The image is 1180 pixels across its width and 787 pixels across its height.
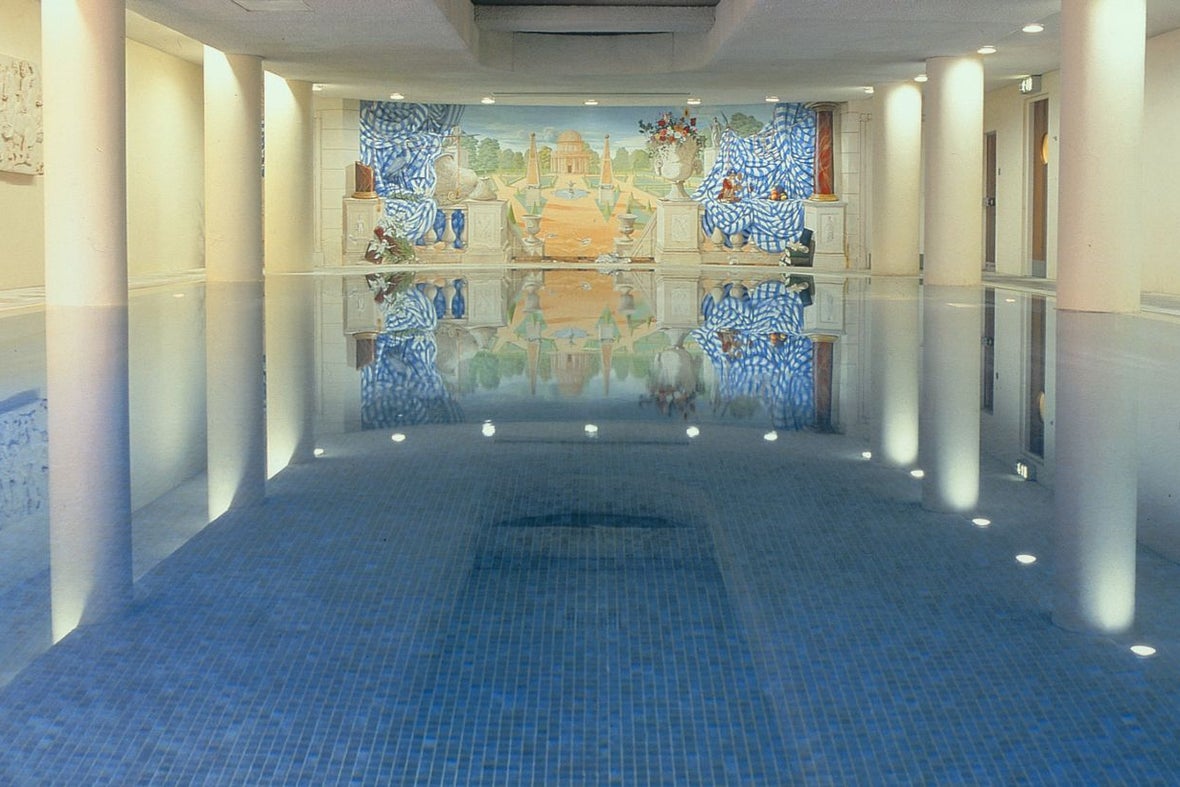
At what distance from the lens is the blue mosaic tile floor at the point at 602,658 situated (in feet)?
9.08

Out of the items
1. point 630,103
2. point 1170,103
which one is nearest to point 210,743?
point 1170,103

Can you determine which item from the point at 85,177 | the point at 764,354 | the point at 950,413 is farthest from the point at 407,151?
the point at 950,413

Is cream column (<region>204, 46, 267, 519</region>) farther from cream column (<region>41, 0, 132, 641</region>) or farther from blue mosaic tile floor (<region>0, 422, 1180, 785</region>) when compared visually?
blue mosaic tile floor (<region>0, 422, 1180, 785</region>)

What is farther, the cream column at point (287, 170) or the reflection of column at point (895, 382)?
the cream column at point (287, 170)

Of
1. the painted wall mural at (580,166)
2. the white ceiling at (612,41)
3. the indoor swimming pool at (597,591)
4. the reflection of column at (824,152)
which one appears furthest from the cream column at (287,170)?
the indoor swimming pool at (597,591)

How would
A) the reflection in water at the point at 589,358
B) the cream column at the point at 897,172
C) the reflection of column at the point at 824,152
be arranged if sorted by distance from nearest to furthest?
the reflection in water at the point at 589,358 < the cream column at the point at 897,172 < the reflection of column at the point at 824,152

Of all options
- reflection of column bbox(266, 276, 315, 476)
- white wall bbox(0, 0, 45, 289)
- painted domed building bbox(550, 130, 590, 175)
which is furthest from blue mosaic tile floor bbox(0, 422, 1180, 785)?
painted domed building bbox(550, 130, 590, 175)

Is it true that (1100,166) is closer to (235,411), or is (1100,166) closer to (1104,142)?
(1104,142)

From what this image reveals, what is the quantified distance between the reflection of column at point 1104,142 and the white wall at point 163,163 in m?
16.3

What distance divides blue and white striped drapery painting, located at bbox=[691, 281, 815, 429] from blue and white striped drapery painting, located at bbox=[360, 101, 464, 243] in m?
16.5

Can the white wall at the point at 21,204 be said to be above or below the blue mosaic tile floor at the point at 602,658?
above

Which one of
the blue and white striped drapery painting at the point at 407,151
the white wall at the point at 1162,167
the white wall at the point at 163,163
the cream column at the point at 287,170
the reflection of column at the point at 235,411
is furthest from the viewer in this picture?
the blue and white striped drapery painting at the point at 407,151

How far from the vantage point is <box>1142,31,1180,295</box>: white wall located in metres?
21.0

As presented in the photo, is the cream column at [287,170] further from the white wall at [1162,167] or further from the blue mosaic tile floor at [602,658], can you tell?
the blue mosaic tile floor at [602,658]
